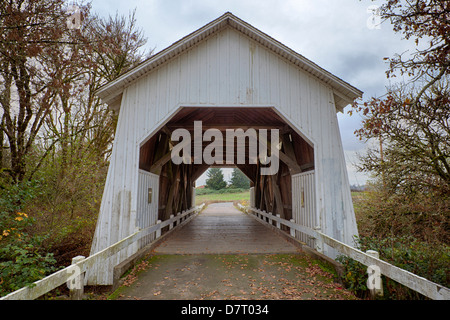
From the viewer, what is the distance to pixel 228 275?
4859 millimetres

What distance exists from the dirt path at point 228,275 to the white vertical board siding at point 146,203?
671mm

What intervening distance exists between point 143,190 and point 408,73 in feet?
18.7

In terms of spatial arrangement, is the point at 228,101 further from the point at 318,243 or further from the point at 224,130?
the point at 318,243

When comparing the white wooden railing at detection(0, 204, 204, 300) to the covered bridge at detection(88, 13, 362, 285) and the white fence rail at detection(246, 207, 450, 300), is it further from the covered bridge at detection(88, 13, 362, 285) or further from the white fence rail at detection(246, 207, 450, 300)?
the white fence rail at detection(246, 207, 450, 300)

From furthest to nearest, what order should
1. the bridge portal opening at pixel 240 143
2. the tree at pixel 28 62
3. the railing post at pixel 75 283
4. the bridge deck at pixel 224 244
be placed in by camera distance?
the bridge portal opening at pixel 240 143
the bridge deck at pixel 224 244
the tree at pixel 28 62
the railing post at pixel 75 283

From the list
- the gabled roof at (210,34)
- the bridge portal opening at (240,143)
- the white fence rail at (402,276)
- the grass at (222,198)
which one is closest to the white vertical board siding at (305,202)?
the bridge portal opening at (240,143)

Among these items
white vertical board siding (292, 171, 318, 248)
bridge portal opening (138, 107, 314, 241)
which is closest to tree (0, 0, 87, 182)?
bridge portal opening (138, 107, 314, 241)

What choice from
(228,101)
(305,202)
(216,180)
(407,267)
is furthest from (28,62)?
(216,180)

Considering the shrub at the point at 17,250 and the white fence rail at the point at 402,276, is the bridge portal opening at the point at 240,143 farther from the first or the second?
the white fence rail at the point at 402,276

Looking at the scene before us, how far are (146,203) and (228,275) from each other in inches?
120

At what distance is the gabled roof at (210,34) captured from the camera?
5.86 meters

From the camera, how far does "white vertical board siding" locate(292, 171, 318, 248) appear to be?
6.39m
